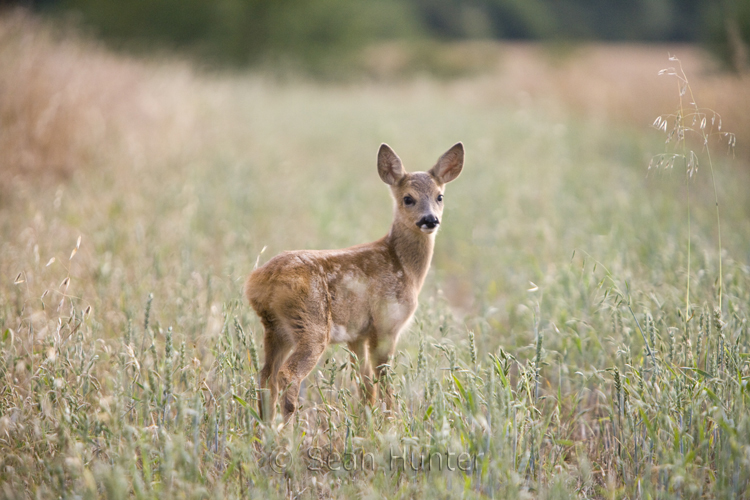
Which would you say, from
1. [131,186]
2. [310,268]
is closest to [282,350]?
[310,268]

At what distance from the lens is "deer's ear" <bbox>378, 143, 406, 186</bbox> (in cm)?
371

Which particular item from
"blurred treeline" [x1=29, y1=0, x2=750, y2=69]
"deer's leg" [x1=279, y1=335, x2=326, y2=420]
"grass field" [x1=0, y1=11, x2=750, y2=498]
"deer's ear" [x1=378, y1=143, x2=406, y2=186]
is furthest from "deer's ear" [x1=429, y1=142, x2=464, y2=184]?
"blurred treeline" [x1=29, y1=0, x2=750, y2=69]

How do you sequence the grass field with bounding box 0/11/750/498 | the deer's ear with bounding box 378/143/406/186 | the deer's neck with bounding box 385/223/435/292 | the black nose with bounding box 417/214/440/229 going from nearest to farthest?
the grass field with bounding box 0/11/750/498, the black nose with bounding box 417/214/440/229, the deer's neck with bounding box 385/223/435/292, the deer's ear with bounding box 378/143/406/186

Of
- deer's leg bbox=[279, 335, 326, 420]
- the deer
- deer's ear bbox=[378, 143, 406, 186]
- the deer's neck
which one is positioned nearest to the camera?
deer's leg bbox=[279, 335, 326, 420]

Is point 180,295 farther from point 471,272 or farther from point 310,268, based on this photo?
point 471,272

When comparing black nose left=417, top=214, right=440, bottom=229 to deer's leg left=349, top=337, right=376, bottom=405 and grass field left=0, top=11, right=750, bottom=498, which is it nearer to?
grass field left=0, top=11, right=750, bottom=498

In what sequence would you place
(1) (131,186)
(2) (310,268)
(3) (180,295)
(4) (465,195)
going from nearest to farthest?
(2) (310,268), (3) (180,295), (1) (131,186), (4) (465,195)

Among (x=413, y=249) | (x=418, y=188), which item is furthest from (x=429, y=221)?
(x=418, y=188)

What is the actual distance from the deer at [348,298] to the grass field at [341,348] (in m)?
0.13

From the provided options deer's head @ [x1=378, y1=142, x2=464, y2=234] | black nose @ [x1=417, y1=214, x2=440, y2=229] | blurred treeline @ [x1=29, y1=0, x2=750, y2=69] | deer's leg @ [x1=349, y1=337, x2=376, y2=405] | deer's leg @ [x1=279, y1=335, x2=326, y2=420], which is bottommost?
deer's leg @ [x1=349, y1=337, x2=376, y2=405]

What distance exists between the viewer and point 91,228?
5117 millimetres

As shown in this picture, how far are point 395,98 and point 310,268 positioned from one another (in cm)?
1620

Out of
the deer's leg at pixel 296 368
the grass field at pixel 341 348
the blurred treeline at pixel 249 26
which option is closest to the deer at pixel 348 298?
the deer's leg at pixel 296 368

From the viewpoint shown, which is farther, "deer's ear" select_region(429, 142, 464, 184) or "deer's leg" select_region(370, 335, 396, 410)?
"deer's ear" select_region(429, 142, 464, 184)
